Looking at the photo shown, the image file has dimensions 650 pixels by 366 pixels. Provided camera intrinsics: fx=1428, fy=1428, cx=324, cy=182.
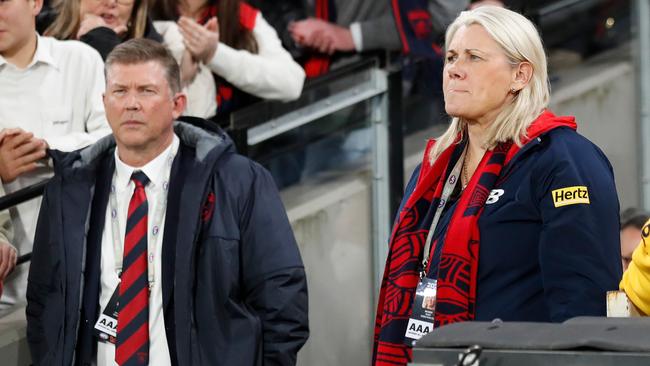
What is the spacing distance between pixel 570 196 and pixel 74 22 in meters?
2.83

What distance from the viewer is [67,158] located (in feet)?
16.2

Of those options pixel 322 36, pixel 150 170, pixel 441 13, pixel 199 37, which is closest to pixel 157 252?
pixel 150 170

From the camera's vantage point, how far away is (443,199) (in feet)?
13.2

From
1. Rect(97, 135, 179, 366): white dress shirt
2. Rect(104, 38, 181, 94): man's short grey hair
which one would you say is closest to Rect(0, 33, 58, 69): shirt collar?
Rect(104, 38, 181, 94): man's short grey hair

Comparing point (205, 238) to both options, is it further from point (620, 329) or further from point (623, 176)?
point (623, 176)

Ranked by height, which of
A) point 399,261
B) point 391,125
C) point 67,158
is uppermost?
point 391,125

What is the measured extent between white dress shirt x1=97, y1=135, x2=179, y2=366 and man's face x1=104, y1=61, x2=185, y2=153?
70 mm

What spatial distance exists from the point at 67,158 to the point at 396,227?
1.40m

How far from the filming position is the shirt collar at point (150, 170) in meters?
4.87

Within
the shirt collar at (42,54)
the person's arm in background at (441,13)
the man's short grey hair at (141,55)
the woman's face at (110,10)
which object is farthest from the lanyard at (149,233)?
the person's arm in background at (441,13)

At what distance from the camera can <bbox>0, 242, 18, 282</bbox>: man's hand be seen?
506 centimetres

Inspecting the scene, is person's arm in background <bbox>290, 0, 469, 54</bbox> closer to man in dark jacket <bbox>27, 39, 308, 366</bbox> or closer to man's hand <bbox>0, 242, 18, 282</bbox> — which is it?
man in dark jacket <bbox>27, 39, 308, 366</bbox>

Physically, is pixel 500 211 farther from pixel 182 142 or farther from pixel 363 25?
pixel 363 25

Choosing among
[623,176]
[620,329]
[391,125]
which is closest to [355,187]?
[391,125]
